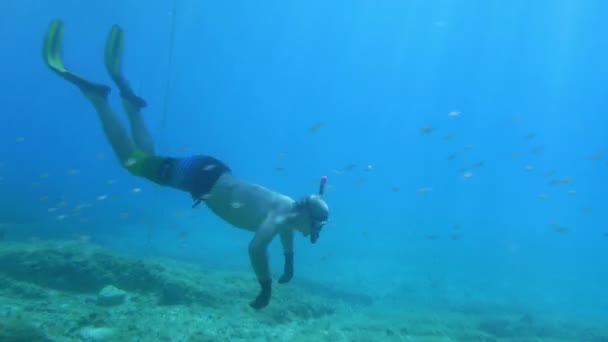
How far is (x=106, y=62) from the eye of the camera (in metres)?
7.81

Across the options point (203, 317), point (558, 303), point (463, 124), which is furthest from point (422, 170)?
point (203, 317)

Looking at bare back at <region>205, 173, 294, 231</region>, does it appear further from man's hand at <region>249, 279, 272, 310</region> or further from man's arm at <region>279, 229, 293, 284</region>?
man's hand at <region>249, 279, 272, 310</region>

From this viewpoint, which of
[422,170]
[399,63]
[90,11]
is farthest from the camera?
[422,170]

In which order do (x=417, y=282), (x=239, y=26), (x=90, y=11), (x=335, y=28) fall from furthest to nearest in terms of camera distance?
1. (x=335, y=28)
2. (x=239, y=26)
3. (x=90, y=11)
4. (x=417, y=282)

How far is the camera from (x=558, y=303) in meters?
27.5

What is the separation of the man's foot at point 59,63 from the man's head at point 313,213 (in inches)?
151

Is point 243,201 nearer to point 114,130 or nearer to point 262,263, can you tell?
point 262,263

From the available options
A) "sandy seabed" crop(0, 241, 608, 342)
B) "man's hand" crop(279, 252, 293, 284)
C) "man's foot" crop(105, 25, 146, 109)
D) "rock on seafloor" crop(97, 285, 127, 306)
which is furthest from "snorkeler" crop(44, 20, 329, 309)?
"rock on seafloor" crop(97, 285, 127, 306)

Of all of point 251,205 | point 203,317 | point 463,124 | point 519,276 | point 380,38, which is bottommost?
point 519,276

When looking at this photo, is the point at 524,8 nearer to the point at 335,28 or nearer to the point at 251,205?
the point at 335,28

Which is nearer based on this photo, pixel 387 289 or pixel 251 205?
pixel 251 205

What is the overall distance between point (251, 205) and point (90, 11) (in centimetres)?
8108

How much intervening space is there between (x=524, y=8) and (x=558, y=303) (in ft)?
230

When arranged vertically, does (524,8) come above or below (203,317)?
above
